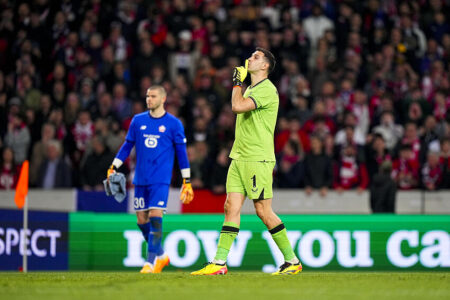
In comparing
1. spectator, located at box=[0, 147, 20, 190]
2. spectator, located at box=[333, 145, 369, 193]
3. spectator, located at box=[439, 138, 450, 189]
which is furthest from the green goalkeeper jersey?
spectator, located at box=[0, 147, 20, 190]

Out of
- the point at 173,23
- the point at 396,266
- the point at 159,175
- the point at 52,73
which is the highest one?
the point at 173,23

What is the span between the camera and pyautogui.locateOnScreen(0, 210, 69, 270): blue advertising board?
1391 cm

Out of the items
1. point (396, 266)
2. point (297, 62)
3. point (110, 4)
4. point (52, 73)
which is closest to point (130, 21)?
point (110, 4)

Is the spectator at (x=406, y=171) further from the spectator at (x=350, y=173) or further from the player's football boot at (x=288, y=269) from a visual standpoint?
the player's football boot at (x=288, y=269)

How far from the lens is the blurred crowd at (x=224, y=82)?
17234 mm

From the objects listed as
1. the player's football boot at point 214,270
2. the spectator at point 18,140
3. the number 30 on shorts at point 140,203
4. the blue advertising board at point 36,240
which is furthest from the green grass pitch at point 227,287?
the spectator at point 18,140

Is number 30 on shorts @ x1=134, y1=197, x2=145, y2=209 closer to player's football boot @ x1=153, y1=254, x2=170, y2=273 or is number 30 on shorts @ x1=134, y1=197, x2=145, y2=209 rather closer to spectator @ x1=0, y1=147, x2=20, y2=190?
player's football boot @ x1=153, y1=254, x2=170, y2=273

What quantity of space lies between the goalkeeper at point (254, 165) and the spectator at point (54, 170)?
816cm

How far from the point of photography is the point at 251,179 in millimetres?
9812

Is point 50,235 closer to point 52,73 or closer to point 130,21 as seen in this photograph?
point 52,73

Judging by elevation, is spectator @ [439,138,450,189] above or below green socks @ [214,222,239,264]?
above

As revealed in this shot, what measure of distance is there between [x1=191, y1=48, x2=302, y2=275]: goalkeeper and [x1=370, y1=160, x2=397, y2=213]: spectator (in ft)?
19.8

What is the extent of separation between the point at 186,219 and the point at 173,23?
23.5ft

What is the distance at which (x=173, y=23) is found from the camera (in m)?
20.6
